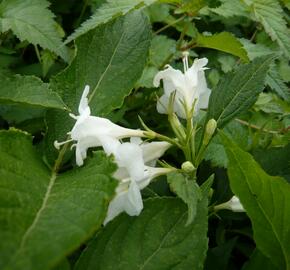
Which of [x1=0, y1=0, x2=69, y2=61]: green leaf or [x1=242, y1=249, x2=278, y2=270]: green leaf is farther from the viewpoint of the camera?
[x1=0, y1=0, x2=69, y2=61]: green leaf

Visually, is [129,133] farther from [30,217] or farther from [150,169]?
[30,217]

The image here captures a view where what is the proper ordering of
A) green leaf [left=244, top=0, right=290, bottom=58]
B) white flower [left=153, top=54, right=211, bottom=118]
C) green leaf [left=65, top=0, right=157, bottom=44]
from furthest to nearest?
green leaf [left=244, top=0, right=290, bottom=58], green leaf [left=65, top=0, right=157, bottom=44], white flower [left=153, top=54, right=211, bottom=118]

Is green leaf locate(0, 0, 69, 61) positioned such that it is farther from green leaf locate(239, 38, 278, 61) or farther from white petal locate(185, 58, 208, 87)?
green leaf locate(239, 38, 278, 61)

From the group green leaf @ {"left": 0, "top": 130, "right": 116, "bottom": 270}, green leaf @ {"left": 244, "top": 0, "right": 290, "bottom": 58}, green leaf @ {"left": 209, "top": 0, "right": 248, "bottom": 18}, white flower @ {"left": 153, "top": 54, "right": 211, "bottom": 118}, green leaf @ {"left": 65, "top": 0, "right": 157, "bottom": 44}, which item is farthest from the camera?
green leaf @ {"left": 209, "top": 0, "right": 248, "bottom": 18}

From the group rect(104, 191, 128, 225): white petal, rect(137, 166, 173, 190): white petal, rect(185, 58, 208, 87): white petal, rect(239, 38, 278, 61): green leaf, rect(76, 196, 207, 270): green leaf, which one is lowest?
rect(239, 38, 278, 61): green leaf

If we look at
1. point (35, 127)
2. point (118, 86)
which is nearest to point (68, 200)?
point (118, 86)

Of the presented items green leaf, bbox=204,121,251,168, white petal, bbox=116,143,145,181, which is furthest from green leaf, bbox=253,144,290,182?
white petal, bbox=116,143,145,181
